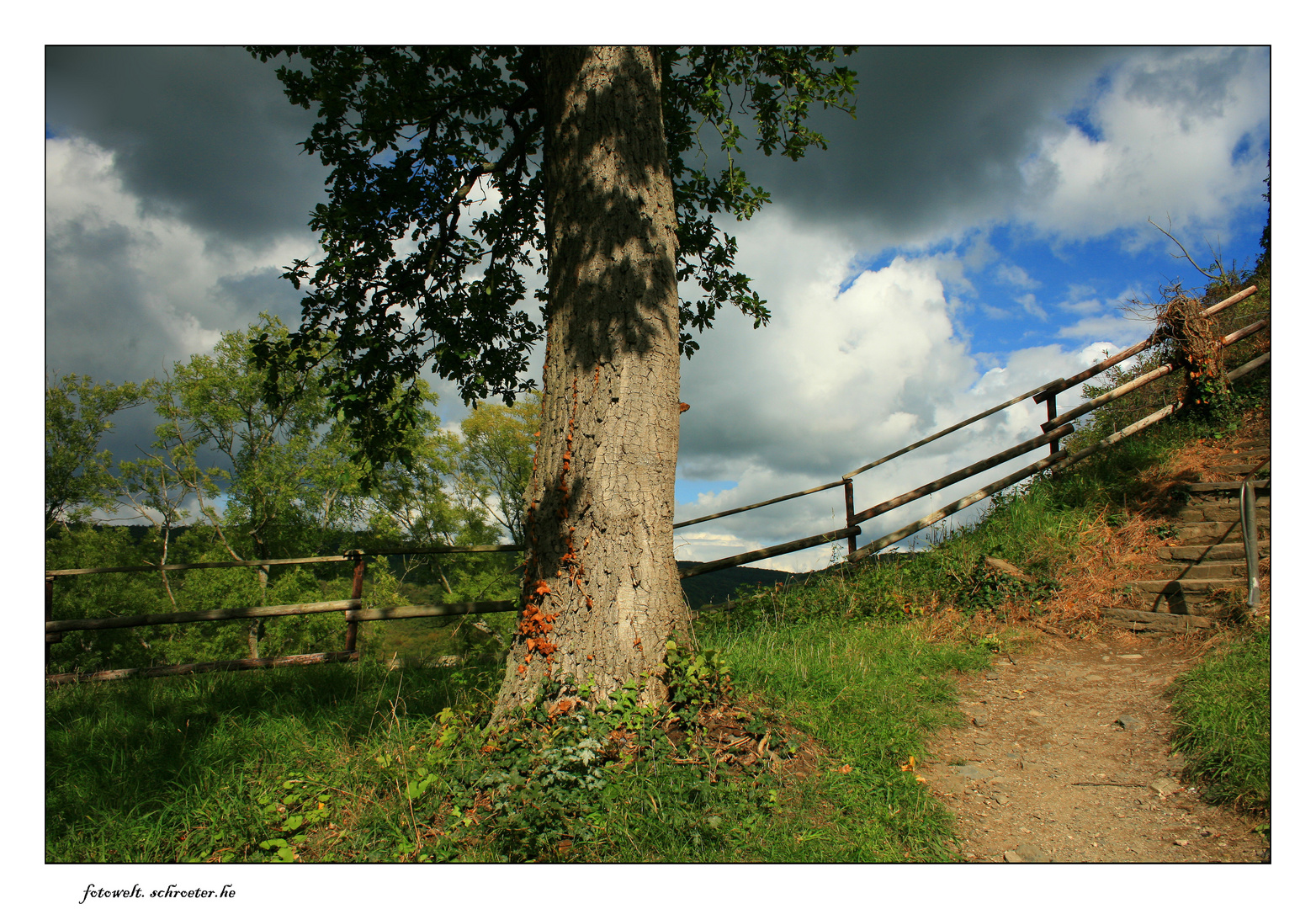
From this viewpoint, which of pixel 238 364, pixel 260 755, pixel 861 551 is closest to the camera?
pixel 260 755

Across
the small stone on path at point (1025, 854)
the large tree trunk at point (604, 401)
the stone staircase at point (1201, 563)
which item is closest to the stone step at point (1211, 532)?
the stone staircase at point (1201, 563)

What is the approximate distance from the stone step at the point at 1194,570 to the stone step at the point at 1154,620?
57 cm

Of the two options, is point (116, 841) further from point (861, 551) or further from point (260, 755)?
point (861, 551)

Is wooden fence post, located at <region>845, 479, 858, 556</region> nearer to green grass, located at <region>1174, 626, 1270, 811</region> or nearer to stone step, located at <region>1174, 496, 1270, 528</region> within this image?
green grass, located at <region>1174, 626, 1270, 811</region>

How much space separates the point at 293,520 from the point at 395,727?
23331 mm

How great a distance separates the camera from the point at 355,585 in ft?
19.4

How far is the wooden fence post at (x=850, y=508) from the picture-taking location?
7086 mm

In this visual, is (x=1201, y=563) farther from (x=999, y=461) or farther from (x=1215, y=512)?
(x=999, y=461)

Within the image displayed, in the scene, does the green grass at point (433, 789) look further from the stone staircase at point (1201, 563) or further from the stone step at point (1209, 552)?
the stone step at point (1209, 552)

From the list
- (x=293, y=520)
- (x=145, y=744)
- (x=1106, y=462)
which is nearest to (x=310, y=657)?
(x=145, y=744)

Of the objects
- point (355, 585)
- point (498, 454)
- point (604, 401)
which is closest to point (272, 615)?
point (355, 585)

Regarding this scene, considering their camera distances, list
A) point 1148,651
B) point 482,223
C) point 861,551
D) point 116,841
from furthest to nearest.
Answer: point 861,551, point 482,223, point 1148,651, point 116,841

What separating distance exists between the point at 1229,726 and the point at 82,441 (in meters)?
28.7

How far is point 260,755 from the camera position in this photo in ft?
10.8
